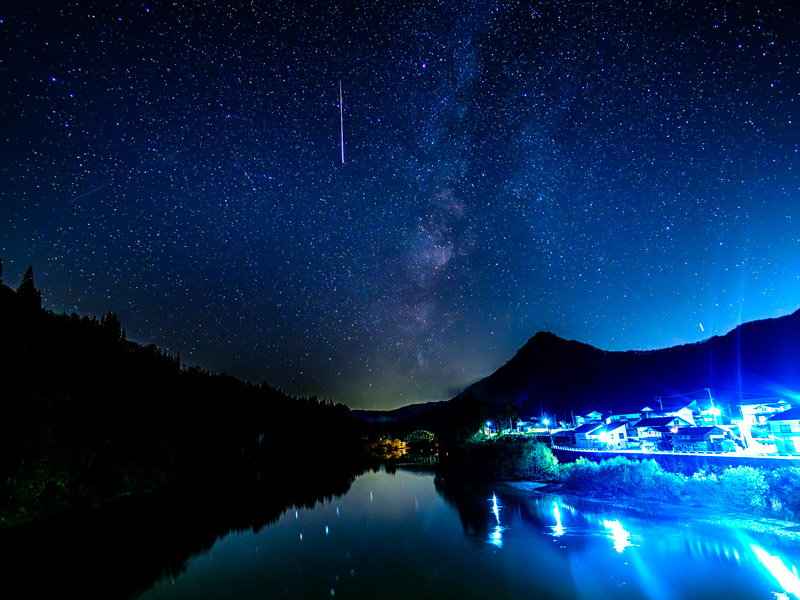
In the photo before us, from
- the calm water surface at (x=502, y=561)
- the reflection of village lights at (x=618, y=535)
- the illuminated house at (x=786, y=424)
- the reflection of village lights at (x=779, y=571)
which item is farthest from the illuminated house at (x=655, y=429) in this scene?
the reflection of village lights at (x=779, y=571)

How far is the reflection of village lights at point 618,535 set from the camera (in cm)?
2421

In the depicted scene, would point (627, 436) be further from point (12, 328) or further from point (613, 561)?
point (12, 328)

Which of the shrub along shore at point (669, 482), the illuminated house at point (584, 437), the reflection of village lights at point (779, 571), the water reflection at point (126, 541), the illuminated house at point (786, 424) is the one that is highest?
the illuminated house at point (786, 424)

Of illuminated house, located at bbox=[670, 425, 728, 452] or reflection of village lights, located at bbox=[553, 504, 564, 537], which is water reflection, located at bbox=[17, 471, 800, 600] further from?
illuminated house, located at bbox=[670, 425, 728, 452]

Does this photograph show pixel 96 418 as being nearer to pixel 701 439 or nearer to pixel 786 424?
pixel 701 439

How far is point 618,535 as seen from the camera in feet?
86.5

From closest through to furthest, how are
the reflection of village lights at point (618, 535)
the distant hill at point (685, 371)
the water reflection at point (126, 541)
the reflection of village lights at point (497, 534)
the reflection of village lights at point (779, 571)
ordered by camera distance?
the reflection of village lights at point (779, 571)
the water reflection at point (126, 541)
the reflection of village lights at point (618, 535)
the reflection of village lights at point (497, 534)
the distant hill at point (685, 371)

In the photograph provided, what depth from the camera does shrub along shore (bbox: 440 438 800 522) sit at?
27.3m

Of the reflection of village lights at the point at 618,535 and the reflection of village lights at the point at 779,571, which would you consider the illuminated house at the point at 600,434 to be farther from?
the reflection of village lights at the point at 779,571

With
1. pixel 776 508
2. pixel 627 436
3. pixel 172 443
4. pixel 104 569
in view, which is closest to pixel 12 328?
pixel 104 569

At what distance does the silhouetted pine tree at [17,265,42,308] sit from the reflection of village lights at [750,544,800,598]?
188 ft

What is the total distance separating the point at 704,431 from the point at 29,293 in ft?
232

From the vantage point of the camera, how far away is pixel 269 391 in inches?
5010

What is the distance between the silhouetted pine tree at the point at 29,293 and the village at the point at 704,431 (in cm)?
6344
